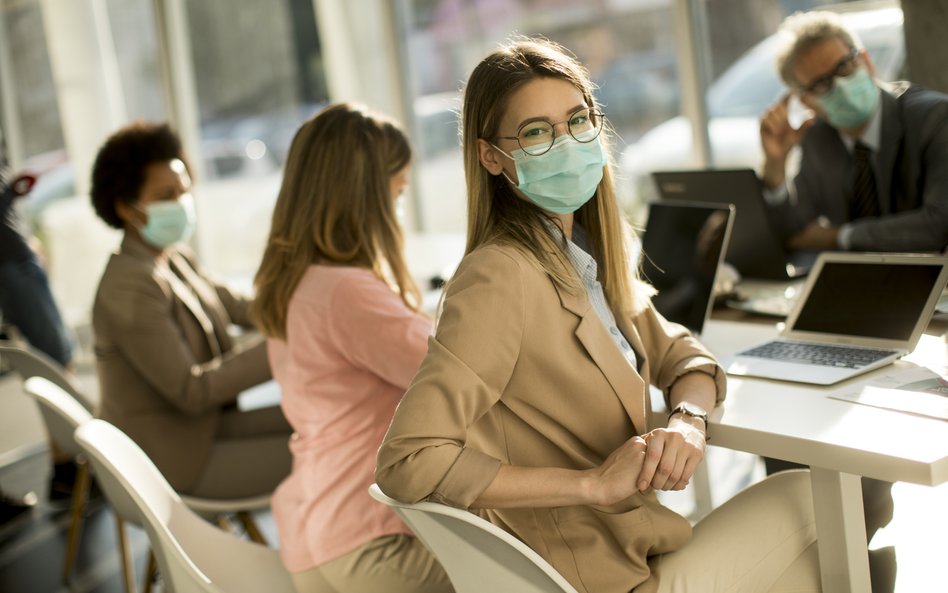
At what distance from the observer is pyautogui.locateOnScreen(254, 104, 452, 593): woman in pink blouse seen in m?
1.61

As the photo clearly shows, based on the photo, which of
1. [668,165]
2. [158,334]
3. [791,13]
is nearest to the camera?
[158,334]

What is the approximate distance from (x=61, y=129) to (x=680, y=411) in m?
5.17

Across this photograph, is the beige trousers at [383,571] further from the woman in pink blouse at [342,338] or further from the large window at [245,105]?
the large window at [245,105]

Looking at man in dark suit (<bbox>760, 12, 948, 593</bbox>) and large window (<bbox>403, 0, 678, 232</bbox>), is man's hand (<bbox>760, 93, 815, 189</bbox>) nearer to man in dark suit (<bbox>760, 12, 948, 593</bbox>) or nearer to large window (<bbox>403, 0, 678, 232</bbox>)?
man in dark suit (<bbox>760, 12, 948, 593</bbox>)

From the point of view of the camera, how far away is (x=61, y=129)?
5.57 metres

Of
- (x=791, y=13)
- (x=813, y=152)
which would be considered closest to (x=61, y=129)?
(x=791, y=13)

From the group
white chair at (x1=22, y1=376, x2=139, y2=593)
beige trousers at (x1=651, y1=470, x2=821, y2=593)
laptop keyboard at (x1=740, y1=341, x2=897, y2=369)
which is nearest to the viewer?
beige trousers at (x1=651, y1=470, x2=821, y2=593)

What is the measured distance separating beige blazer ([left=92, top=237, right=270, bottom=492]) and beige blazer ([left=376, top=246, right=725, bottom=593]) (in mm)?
1241

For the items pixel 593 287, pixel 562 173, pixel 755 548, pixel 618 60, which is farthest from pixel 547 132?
pixel 618 60

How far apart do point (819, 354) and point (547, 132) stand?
26.3 inches

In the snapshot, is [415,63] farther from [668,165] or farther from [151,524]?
[151,524]

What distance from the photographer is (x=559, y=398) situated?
4.14 ft

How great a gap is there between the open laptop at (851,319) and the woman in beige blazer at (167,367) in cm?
127

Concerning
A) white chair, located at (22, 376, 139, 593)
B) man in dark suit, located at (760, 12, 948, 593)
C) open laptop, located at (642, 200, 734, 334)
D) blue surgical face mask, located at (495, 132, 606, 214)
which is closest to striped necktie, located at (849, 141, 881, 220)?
man in dark suit, located at (760, 12, 948, 593)
